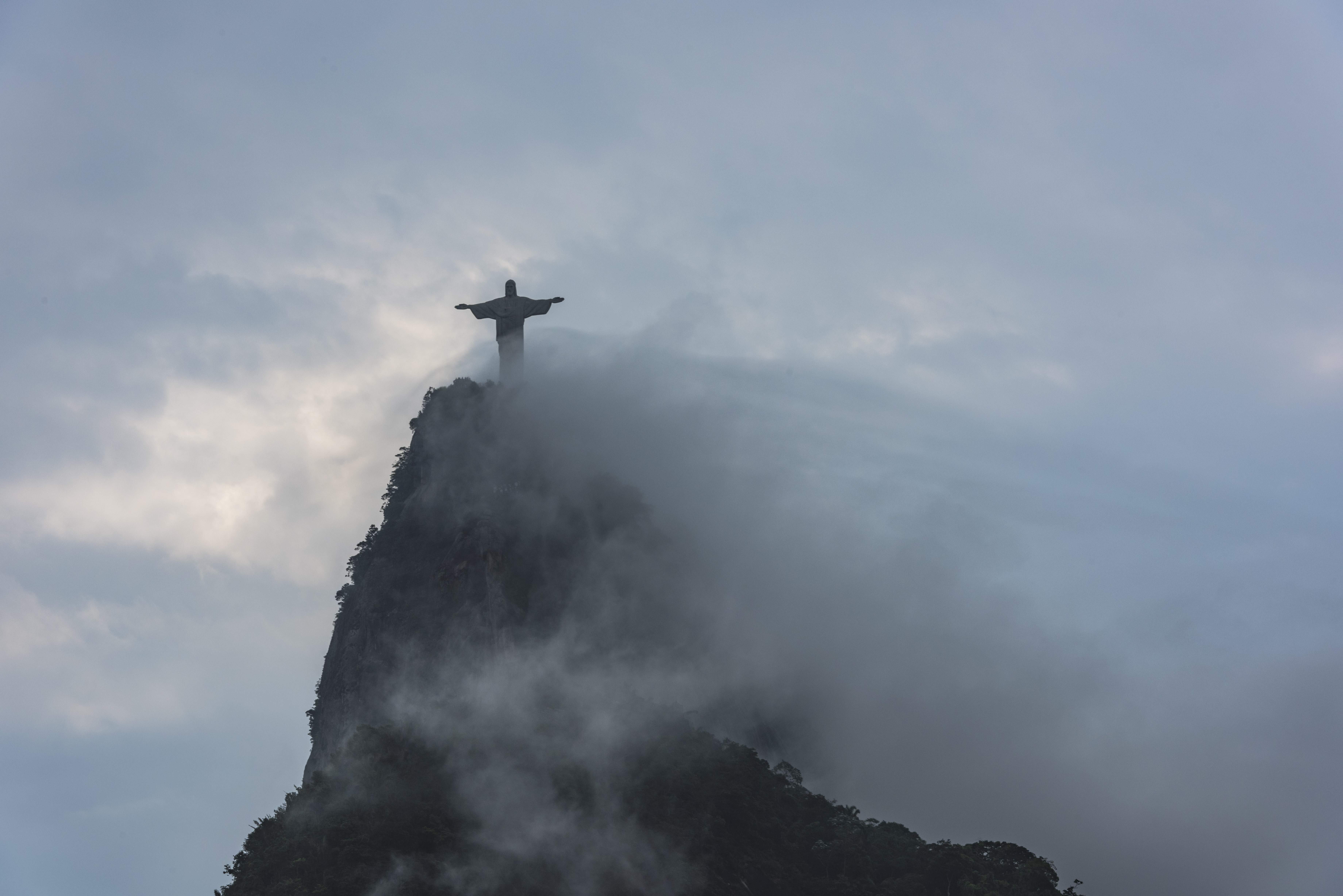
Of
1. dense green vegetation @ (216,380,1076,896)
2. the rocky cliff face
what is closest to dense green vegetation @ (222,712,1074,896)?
dense green vegetation @ (216,380,1076,896)

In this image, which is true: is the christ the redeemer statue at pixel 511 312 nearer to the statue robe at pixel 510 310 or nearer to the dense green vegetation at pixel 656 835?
the statue robe at pixel 510 310

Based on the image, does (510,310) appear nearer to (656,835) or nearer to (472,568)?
(472,568)

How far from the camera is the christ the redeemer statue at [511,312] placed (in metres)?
78.4

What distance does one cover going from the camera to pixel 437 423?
80.8 m

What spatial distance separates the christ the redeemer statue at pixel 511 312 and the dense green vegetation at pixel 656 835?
97.4ft

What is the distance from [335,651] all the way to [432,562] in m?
8.45

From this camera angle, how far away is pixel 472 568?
68.8m

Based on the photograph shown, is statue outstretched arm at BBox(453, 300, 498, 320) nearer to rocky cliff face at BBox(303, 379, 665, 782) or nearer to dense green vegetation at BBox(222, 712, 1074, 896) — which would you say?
rocky cliff face at BBox(303, 379, 665, 782)

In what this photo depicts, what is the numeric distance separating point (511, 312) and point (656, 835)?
37719 millimetres

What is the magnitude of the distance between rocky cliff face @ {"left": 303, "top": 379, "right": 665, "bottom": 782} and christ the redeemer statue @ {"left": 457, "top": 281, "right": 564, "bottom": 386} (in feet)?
12.4

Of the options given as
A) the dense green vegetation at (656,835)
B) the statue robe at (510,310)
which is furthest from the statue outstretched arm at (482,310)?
the dense green vegetation at (656,835)

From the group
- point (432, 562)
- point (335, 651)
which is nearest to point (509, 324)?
point (432, 562)

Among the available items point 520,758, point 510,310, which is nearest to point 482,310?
point 510,310

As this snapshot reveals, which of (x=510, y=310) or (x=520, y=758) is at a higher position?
(x=510, y=310)
